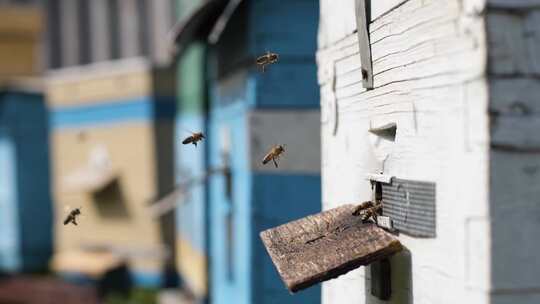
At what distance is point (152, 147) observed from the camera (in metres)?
13.9

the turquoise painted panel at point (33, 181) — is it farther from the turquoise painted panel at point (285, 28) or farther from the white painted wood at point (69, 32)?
the turquoise painted panel at point (285, 28)

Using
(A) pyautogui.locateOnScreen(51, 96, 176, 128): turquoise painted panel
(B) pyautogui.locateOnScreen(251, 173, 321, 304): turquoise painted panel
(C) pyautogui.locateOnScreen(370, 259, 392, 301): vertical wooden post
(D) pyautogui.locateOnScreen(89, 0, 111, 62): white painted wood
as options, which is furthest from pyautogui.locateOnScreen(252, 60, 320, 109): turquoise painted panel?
Result: (D) pyautogui.locateOnScreen(89, 0, 111, 62): white painted wood

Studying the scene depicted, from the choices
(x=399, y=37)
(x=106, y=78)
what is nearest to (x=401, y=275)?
(x=399, y=37)

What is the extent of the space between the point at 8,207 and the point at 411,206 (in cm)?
1564

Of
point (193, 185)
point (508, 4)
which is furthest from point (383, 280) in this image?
point (193, 185)

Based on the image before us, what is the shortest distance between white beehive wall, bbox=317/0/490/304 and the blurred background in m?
2.63

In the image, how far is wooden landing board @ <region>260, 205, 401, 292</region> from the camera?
10.5ft

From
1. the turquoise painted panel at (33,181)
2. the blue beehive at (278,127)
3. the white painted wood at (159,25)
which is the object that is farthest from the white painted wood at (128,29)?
the blue beehive at (278,127)

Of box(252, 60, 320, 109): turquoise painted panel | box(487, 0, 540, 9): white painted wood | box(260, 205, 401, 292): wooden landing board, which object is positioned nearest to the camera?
box(487, 0, 540, 9): white painted wood

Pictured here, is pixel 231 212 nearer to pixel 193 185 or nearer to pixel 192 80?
pixel 193 185

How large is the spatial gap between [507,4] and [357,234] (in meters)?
1.39

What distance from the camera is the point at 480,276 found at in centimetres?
250

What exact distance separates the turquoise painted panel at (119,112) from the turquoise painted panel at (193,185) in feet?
2.11

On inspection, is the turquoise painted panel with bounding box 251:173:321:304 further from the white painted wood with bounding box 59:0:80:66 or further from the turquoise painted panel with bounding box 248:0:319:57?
the white painted wood with bounding box 59:0:80:66
